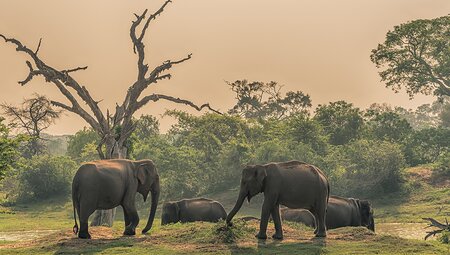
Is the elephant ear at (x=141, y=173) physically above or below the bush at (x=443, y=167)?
above

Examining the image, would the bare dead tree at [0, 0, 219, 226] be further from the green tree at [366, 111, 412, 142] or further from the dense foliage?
the green tree at [366, 111, 412, 142]

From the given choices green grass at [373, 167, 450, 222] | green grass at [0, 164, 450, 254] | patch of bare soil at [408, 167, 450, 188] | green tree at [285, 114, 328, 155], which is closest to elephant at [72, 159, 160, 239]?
green grass at [0, 164, 450, 254]

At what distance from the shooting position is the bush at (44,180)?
2255 inches

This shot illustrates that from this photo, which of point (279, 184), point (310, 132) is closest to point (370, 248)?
point (279, 184)

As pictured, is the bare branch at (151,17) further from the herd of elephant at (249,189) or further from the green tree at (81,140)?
the green tree at (81,140)

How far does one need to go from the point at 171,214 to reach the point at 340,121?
145ft

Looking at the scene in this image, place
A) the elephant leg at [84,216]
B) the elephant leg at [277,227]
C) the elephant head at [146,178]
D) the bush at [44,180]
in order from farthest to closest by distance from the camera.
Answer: the bush at [44,180] < the elephant head at [146,178] < the elephant leg at [84,216] < the elephant leg at [277,227]

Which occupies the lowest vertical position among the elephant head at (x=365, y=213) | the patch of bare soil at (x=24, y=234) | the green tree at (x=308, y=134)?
the patch of bare soil at (x=24, y=234)

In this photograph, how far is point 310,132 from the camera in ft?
200

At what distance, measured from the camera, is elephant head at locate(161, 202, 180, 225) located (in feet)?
88.2

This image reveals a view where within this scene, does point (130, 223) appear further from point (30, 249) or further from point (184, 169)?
point (184, 169)

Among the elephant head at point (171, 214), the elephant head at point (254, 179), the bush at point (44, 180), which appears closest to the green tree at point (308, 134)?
the bush at point (44, 180)

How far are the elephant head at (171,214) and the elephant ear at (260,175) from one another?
28.4ft

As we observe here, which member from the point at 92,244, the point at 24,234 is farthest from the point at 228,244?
the point at 24,234
